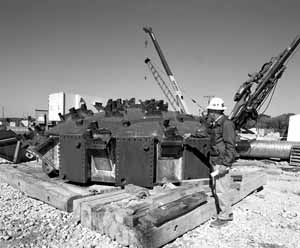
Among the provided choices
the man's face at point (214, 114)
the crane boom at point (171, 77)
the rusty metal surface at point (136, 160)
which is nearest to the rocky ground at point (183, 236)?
the rusty metal surface at point (136, 160)

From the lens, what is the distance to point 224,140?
3934 mm

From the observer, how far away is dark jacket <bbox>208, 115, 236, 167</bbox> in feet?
12.7

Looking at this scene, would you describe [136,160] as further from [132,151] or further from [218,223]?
[218,223]

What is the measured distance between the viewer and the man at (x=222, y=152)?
3885 mm

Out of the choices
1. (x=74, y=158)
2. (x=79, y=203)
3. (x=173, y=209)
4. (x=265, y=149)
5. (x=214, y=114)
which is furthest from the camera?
(x=265, y=149)

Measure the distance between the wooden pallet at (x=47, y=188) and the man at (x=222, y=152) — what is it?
2003mm

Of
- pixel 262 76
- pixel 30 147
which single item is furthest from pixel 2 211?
pixel 262 76

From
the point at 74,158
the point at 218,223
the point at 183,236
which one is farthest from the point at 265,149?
the point at 74,158

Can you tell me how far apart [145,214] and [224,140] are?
5.72 feet

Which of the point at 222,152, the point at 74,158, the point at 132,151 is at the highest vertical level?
the point at 222,152

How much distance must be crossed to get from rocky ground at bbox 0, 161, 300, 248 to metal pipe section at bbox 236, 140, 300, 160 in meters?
7.32

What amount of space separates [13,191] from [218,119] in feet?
16.0

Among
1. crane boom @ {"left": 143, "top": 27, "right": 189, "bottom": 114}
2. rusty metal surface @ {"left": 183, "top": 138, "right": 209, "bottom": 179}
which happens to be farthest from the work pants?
crane boom @ {"left": 143, "top": 27, "right": 189, "bottom": 114}

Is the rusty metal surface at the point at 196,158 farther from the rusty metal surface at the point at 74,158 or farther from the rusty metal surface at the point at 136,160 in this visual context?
the rusty metal surface at the point at 74,158
